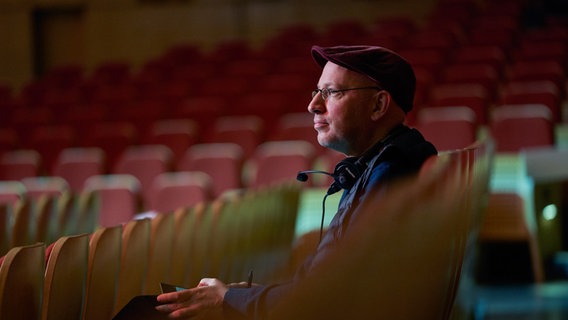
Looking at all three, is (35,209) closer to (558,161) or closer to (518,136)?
(558,161)

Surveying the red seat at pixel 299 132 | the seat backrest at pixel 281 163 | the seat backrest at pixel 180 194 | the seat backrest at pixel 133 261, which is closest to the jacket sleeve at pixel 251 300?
the seat backrest at pixel 133 261

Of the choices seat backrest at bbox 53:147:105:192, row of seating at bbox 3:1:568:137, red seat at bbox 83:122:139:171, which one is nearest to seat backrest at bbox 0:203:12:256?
seat backrest at bbox 53:147:105:192

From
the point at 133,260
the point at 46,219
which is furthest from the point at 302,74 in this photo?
the point at 133,260

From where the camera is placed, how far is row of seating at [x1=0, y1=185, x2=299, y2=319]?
861 mm

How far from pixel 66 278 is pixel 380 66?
37 cm

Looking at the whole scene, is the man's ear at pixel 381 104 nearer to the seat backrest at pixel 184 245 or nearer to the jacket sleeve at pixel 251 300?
the jacket sleeve at pixel 251 300

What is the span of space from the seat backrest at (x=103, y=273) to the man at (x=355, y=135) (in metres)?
0.14

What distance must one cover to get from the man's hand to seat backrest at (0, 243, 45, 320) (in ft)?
0.45

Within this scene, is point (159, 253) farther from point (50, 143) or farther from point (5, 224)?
point (50, 143)

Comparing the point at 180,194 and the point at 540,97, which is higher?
the point at 540,97

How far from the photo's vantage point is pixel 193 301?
0.81 metres

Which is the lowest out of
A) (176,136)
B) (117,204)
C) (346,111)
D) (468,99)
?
(117,204)

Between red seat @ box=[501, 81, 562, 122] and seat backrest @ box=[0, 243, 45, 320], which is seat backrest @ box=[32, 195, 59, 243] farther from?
red seat @ box=[501, 81, 562, 122]

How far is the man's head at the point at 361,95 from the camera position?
85 centimetres
